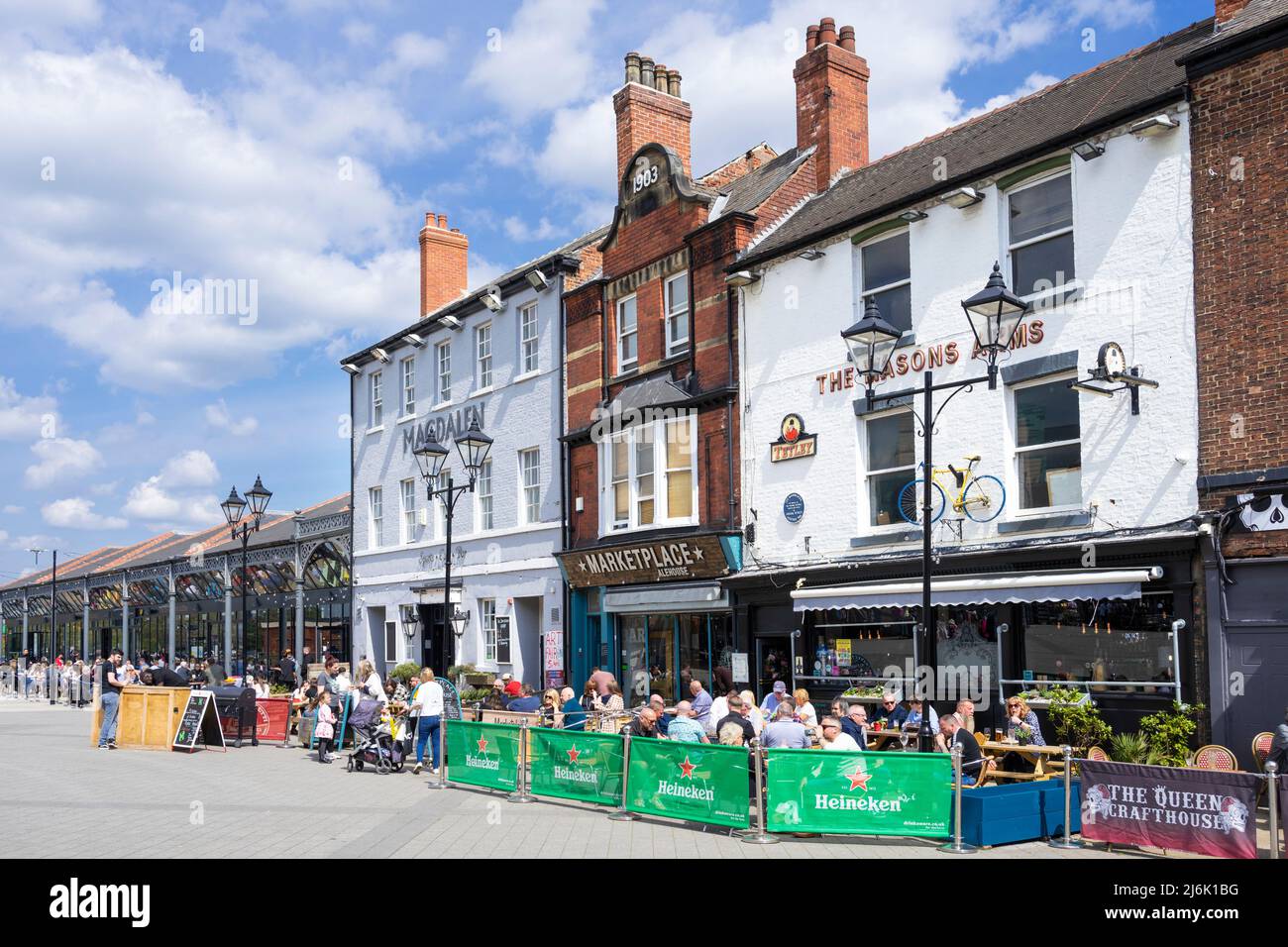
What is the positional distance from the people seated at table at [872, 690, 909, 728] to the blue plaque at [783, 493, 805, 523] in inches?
126

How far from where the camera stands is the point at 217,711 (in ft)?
70.0

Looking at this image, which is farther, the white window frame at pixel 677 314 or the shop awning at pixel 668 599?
the white window frame at pixel 677 314

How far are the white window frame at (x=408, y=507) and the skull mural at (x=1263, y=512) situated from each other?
21417mm

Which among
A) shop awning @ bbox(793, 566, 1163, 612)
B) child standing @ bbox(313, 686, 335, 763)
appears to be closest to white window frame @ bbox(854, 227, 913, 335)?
shop awning @ bbox(793, 566, 1163, 612)

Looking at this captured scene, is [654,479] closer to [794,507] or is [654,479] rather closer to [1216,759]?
[794,507]

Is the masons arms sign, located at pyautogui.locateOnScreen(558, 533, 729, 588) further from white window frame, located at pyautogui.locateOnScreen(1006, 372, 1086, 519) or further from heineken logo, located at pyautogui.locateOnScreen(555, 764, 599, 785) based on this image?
heineken logo, located at pyautogui.locateOnScreen(555, 764, 599, 785)

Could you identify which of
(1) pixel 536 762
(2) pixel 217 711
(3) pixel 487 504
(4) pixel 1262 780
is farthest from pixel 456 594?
(4) pixel 1262 780

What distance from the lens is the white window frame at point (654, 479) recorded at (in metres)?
21.3

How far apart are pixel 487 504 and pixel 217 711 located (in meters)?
8.34

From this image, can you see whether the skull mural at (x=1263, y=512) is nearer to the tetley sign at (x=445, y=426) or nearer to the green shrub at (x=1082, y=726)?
the green shrub at (x=1082, y=726)

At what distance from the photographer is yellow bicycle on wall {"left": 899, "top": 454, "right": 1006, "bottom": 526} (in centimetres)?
1591

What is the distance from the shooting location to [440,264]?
111ft

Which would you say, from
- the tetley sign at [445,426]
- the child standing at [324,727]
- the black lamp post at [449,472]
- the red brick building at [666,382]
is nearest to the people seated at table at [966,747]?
the red brick building at [666,382]
